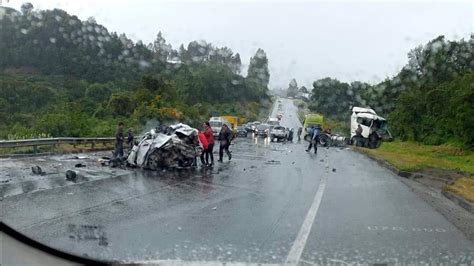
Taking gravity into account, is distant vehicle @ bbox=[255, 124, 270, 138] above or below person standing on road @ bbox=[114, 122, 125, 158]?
below

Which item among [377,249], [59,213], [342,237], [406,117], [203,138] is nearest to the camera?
[377,249]

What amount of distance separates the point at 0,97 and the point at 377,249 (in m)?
36.1

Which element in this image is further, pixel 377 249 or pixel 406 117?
pixel 406 117

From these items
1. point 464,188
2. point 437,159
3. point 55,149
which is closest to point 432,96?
point 437,159

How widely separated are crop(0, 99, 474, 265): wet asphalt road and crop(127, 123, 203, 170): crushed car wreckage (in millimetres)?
2818

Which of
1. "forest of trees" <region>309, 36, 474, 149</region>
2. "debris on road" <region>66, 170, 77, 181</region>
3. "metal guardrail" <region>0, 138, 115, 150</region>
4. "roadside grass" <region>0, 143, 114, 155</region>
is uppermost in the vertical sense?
"forest of trees" <region>309, 36, 474, 149</region>

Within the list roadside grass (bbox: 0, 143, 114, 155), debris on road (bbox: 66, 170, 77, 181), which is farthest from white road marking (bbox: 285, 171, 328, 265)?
roadside grass (bbox: 0, 143, 114, 155)

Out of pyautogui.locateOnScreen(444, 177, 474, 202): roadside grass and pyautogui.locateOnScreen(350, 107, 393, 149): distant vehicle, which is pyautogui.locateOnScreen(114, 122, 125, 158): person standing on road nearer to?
pyautogui.locateOnScreen(444, 177, 474, 202): roadside grass

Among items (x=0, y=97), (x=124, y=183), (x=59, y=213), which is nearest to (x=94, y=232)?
(x=59, y=213)

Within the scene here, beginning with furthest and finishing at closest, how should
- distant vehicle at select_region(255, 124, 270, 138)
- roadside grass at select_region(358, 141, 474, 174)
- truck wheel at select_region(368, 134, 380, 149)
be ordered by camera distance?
distant vehicle at select_region(255, 124, 270, 138)
truck wheel at select_region(368, 134, 380, 149)
roadside grass at select_region(358, 141, 474, 174)

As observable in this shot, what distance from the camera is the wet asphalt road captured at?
7.17 m

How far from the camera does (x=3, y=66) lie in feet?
129

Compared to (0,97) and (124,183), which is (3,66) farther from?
(124,183)

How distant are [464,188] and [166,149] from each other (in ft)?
32.1
